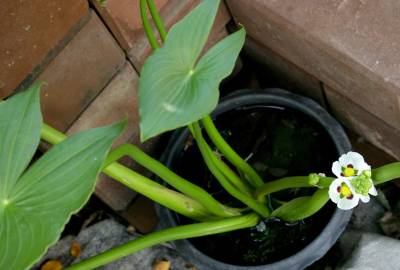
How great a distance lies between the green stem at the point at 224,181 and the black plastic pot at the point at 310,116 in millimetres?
99

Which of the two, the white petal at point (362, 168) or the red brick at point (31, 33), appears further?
the red brick at point (31, 33)

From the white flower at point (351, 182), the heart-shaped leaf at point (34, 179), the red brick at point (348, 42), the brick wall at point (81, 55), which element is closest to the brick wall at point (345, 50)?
the red brick at point (348, 42)

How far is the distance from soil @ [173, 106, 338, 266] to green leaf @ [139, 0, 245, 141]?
0.49m

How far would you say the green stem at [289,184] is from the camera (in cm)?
92

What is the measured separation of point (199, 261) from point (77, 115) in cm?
35

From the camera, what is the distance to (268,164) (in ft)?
4.66

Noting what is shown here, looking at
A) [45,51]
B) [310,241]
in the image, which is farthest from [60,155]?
[310,241]

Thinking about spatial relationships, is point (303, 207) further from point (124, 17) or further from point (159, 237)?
point (124, 17)

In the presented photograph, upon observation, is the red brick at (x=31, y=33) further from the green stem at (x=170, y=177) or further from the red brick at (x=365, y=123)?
the red brick at (x=365, y=123)

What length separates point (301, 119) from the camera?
4.49ft

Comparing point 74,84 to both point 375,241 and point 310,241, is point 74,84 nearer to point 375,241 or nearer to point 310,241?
point 310,241

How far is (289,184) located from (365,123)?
0.34m

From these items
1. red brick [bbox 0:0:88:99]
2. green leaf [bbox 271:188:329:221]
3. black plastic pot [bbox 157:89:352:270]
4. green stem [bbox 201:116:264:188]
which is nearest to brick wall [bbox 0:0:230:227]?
red brick [bbox 0:0:88:99]

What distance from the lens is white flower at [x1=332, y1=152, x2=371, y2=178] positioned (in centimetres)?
88
